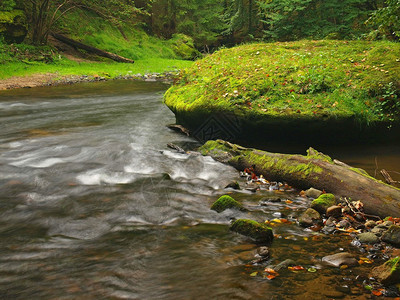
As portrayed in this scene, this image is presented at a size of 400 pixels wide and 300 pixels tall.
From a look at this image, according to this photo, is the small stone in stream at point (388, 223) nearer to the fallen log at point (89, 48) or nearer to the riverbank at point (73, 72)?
the riverbank at point (73, 72)

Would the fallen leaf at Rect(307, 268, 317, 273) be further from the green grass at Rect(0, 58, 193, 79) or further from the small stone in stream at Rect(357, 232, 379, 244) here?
the green grass at Rect(0, 58, 193, 79)

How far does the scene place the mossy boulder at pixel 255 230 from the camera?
11.4ft

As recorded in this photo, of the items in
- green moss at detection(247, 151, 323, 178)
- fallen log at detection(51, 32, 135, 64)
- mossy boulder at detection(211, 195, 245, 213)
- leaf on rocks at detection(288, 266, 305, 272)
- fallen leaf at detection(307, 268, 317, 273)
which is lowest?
mossy boulder at detection(211, 195, 245, 213)

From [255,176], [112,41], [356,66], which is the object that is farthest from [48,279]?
[112,41]

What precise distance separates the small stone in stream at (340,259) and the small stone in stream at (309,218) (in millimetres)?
757

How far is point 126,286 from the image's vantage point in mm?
2762

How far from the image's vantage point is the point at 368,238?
3381 mm

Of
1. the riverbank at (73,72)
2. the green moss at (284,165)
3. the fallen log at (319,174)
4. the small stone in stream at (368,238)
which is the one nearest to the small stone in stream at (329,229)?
the small stone in stream at (368,238)

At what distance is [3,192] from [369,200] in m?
5.18

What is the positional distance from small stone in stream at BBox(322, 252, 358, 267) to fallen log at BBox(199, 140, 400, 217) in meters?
1.17

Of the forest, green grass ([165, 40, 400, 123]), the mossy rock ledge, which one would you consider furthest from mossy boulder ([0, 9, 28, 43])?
the mossy rock ledge

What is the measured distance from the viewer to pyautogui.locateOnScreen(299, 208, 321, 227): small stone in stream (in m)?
3.85

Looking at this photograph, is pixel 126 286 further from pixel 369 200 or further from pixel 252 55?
pixel 252 55

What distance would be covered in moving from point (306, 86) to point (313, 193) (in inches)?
120
